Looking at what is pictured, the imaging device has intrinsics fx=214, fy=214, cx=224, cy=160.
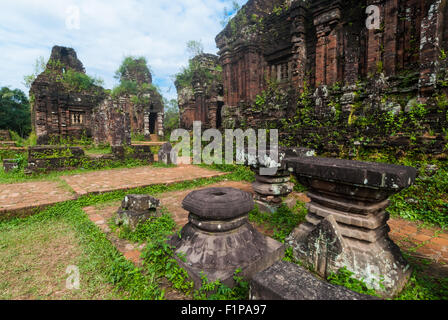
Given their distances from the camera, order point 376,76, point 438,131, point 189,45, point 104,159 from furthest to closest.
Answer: point 189,45 → point 104,159 → point 376,76 → point 438,131

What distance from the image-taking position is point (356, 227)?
2262 millimetres

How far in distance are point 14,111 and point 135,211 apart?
35.3 metres

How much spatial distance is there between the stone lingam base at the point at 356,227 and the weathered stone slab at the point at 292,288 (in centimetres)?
61

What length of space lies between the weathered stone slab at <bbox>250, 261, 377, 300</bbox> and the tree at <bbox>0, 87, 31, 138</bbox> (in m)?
36.5

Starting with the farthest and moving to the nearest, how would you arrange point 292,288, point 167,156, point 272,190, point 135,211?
point 167,156, point 272,190, point 135,211, point 292,288

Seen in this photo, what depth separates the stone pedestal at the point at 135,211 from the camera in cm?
337

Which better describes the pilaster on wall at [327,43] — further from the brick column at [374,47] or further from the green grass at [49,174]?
the green grass at [49,174]

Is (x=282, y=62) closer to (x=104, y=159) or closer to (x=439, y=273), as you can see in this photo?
(x=104, y=159)

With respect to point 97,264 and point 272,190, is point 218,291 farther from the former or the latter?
point 272,190

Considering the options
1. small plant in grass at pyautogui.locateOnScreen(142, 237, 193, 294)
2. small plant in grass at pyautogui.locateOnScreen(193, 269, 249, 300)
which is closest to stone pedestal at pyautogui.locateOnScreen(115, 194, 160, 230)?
small plant in grass at pyautogui.locateOnScreen(142, 237, 193, 294)

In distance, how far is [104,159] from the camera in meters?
8.91

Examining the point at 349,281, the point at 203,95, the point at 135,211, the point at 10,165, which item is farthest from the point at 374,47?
the point at 10,165

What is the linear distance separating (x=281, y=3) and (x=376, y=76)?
6.84 metres

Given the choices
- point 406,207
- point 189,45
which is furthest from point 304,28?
point 189,45
